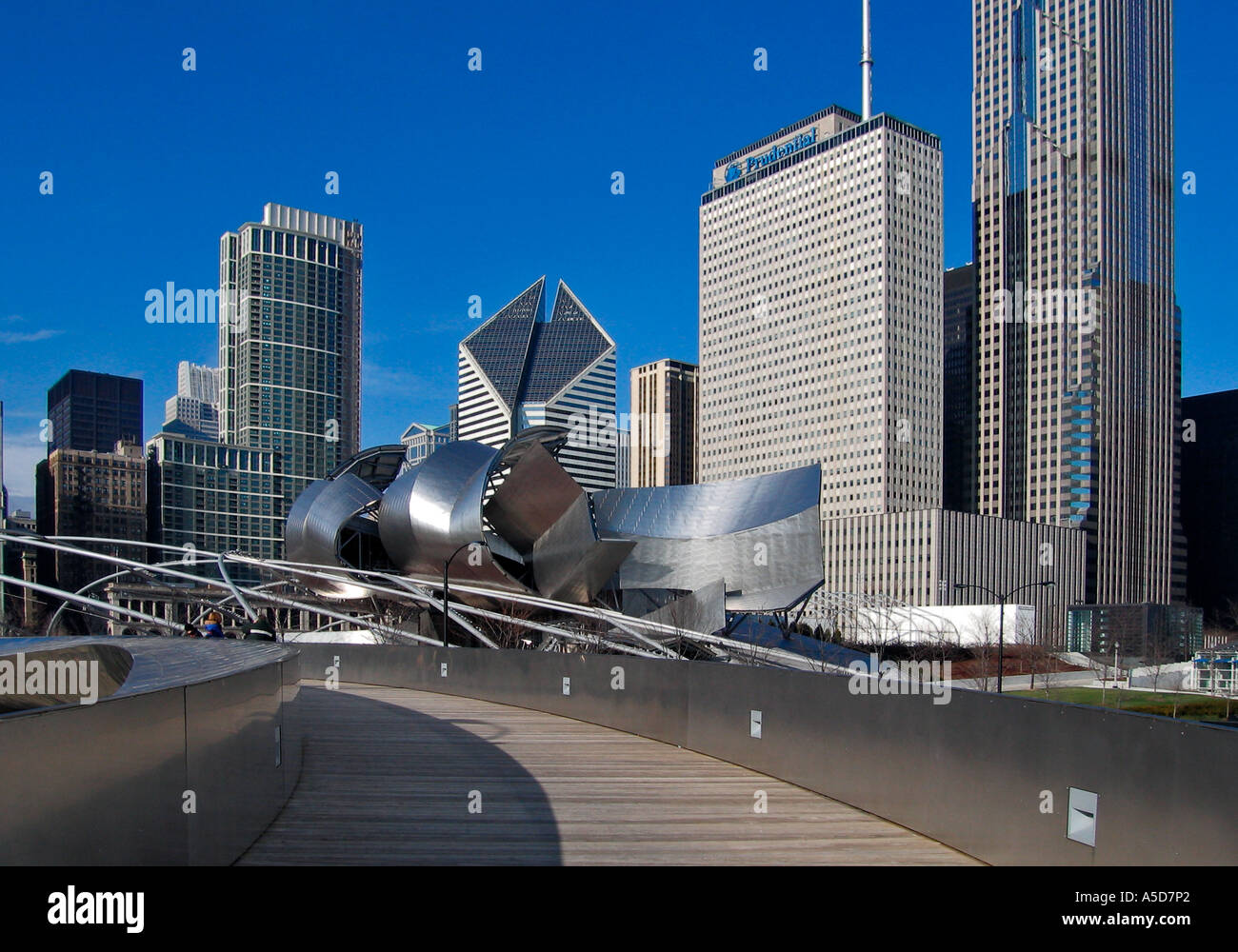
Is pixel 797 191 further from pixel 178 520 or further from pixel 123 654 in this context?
pixel 123 654

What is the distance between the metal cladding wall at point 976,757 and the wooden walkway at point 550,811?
0.27m

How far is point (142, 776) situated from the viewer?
5.52m

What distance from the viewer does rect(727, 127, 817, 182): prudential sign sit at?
164 m

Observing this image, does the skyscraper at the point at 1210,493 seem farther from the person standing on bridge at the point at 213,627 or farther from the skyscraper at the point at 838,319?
the person standing on bridge at the point at 213,627

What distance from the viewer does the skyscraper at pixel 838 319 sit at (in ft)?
488

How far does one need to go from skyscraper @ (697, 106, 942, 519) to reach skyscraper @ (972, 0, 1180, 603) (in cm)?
1577

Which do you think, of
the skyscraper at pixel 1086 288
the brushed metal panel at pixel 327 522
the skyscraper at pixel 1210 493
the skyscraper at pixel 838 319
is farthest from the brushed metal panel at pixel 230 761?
the skyscraper at pixel 1210 493

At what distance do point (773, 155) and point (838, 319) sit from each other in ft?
107

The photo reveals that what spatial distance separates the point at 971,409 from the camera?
168875mm

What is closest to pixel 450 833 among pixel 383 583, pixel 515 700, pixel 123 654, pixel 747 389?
pixel 123 654

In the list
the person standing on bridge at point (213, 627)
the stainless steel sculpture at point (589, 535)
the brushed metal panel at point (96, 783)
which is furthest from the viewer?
the stainless steel sculpture at point (589, 535)

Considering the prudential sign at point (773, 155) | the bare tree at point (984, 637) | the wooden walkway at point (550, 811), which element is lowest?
the bare tree at point (984, 637)

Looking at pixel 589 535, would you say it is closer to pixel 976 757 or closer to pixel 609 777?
pixel 609 777

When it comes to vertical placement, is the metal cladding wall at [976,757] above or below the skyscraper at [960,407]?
below
